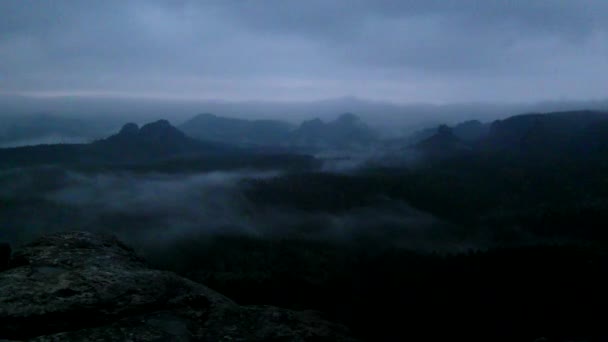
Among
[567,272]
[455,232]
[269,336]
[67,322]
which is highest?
[67,322]

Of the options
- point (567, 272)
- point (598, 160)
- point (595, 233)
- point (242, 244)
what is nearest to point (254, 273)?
point (242, 244)

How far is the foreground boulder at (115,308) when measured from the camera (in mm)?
14945

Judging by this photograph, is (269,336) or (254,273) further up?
(269,336)

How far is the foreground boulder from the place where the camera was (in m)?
14.9

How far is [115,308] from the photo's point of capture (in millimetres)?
16547

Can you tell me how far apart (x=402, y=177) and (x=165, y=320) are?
180m

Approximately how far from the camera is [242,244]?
105750 mm

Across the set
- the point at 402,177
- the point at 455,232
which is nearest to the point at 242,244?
the point at 455,232

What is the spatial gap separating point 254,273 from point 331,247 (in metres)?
29.7

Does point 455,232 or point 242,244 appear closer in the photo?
point 242,244

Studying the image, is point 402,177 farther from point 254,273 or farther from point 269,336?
point 269,336

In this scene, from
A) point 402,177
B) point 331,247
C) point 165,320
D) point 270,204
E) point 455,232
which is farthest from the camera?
point 402,177

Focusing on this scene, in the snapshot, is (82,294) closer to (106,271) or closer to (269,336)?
(106,271)

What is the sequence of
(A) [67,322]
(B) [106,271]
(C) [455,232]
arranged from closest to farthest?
(A) [67,322] → (B) [106,271] → (C) [455,232]
